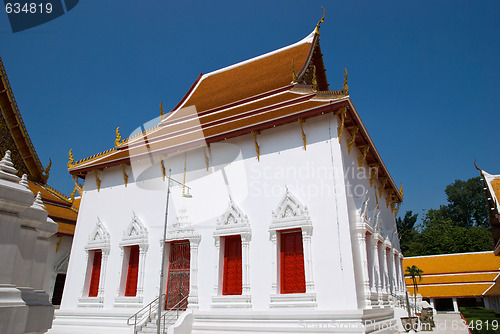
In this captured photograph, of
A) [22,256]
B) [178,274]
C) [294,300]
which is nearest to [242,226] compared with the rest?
[294,300]

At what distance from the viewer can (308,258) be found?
28.2 feet

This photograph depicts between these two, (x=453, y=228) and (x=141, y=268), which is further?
(x=453, y=228)

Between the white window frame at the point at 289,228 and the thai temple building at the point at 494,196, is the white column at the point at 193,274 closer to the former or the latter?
the white window frame at the point at 289,228

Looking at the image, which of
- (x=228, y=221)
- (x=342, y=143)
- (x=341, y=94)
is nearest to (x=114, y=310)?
(x=228, y=221)

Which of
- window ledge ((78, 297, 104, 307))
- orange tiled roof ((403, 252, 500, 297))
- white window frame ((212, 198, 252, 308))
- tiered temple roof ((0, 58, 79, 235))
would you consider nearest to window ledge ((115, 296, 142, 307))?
window ledge ((78, 297, 104, 307))

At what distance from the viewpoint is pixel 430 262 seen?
26.7m

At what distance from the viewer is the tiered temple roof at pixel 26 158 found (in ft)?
46.8

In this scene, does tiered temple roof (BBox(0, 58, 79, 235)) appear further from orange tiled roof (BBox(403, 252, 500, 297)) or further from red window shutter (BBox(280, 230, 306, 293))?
orange tiled roof (BBox(403, 252, 500, 297))

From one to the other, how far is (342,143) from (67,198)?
47.1 ft

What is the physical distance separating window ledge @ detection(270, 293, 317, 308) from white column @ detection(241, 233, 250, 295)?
791 mm

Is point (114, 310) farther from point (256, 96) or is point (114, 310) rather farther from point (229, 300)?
point (256, 96)

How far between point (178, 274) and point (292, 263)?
366 centimetres

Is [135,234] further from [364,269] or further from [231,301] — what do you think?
[364,269]

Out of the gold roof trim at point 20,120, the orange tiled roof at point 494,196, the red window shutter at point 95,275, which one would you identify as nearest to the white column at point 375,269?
the orange tiled roof at point 494,196
